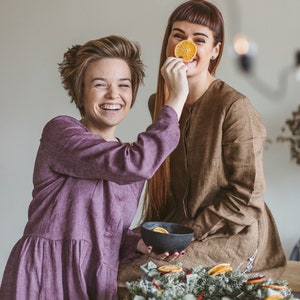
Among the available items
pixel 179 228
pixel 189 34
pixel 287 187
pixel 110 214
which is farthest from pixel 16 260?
pixel 287 187

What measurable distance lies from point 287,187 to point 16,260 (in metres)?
1.65

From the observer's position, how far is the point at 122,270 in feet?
4.57

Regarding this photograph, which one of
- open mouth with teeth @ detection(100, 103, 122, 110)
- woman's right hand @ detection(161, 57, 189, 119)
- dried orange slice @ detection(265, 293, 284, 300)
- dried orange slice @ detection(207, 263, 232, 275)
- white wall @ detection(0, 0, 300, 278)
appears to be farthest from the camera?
white wall @ detection(0, 0, 300, 278)

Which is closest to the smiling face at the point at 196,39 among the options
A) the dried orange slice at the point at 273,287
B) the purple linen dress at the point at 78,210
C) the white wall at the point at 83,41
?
the purple linen dress at the point at 78,210

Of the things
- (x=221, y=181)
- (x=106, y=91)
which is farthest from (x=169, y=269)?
(x=106, y=91)

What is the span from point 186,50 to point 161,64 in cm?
13

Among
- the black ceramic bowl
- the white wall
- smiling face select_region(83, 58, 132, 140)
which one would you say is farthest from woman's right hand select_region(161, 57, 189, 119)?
the white wall

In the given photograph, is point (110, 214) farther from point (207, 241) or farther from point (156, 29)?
point (156, 29)

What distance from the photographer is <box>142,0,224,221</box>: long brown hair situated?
1454 millimetres

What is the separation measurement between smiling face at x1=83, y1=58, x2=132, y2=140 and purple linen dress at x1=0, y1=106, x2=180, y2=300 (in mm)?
72

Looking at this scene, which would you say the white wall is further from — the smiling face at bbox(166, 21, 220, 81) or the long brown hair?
the smiling face at bbox(166, 21, 220, 81)

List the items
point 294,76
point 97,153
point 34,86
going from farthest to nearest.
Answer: point 34,86 < point 294,76 < point 97,153

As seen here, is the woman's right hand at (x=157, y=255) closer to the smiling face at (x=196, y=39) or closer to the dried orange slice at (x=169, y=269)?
the dried orange slice at (x=169, y=269)

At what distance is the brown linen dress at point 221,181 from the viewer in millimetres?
1425
